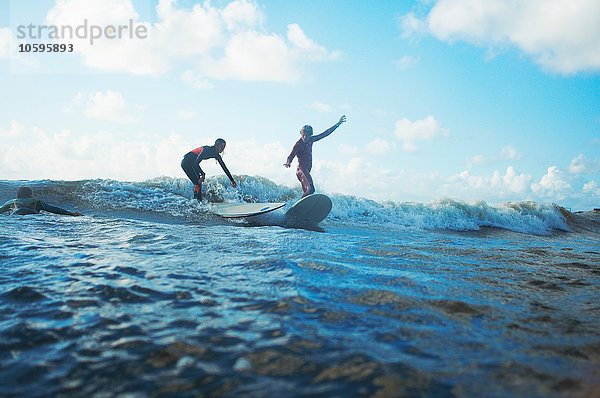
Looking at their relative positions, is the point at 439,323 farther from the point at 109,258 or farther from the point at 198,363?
the point at 109,258

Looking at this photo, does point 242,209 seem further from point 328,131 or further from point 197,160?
point 328,131

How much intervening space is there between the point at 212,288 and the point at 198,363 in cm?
119

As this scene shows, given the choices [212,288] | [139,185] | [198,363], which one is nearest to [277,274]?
[212,288]

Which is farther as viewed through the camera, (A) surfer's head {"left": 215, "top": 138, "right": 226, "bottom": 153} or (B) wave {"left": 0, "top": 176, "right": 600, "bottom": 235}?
(B) wave {"left": 0, "top": 176, "right": 600, "bottom": 235}

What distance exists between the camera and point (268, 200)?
1498 centimetres

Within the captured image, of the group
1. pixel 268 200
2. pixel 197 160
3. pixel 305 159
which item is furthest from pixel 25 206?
pixel 268 200

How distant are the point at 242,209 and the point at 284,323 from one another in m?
7.94

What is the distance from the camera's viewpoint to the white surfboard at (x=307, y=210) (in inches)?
385

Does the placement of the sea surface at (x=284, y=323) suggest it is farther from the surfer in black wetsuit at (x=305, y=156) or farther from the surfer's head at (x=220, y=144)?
the surfer's head at (x=220, y=144)

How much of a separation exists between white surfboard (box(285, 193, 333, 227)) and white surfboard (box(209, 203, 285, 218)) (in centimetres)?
59

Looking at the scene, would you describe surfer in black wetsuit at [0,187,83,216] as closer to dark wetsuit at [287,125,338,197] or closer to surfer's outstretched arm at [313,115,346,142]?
dark wetsuit at [287,125,338,197]

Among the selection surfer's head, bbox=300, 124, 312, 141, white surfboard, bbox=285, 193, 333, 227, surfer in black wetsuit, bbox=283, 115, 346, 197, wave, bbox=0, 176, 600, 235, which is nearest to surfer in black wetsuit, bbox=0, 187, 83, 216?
wave, bbox=0, 176, 600, 235

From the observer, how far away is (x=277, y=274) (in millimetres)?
3207

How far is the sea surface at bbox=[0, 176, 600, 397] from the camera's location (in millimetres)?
1441
